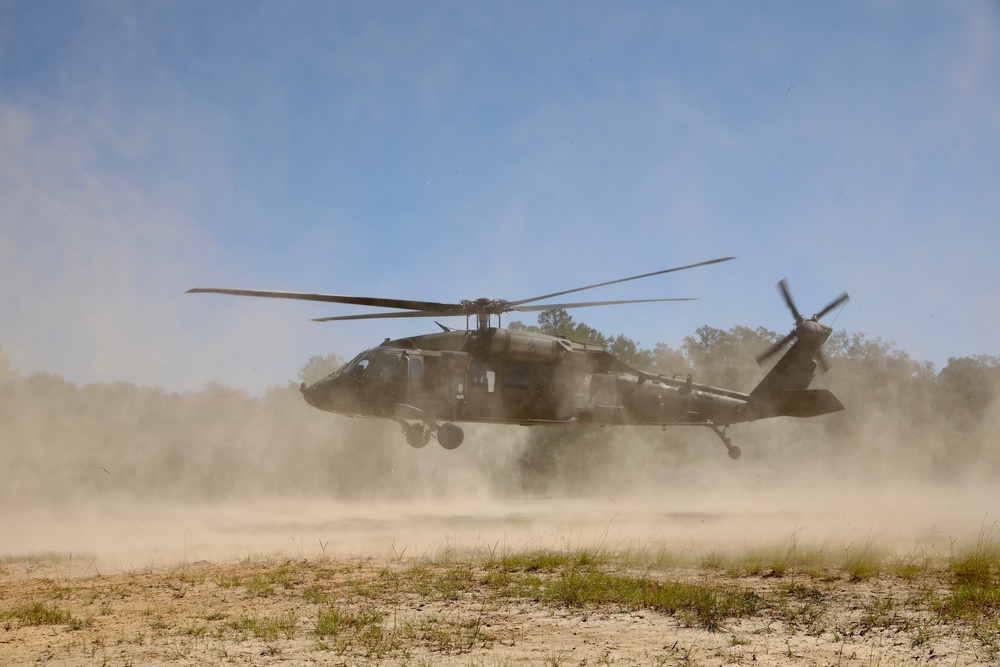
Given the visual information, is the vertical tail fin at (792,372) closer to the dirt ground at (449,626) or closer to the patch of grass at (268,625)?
the dirt ground at (449,626)

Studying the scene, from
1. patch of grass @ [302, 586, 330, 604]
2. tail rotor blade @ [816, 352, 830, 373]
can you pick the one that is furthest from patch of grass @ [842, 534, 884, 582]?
patch of grass @ [302, 586, 330, 604]

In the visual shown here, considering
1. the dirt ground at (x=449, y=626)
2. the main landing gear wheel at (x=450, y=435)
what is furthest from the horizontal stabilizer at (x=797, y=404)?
the main landing gear wheel at (x=450, y=435)

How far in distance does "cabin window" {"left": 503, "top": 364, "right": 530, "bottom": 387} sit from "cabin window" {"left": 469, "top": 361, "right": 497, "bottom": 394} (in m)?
0.27

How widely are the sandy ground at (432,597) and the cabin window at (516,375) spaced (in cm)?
354

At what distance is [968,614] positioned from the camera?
311 inches

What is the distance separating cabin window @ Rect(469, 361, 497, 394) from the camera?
1546cm

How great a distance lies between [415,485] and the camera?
120 ft

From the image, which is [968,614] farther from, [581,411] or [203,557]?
[203,557]

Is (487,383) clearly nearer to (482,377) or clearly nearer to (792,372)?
(482,377)

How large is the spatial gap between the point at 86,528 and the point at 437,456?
18166mm

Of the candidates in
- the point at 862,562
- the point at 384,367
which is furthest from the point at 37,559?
the point at 862,562

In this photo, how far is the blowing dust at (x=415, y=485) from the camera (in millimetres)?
16766

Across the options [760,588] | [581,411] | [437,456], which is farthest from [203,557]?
[437,456]

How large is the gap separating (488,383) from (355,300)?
3.73 meters
